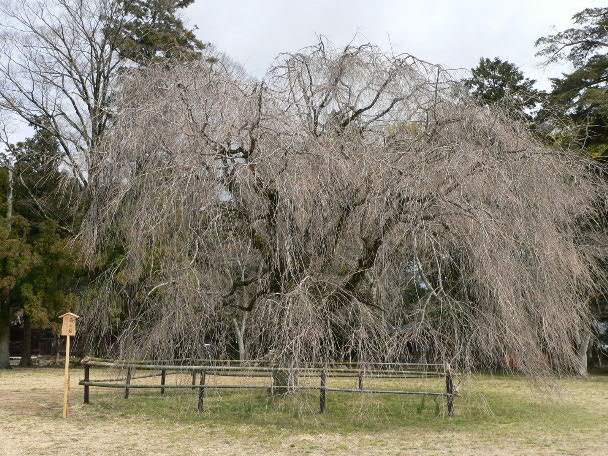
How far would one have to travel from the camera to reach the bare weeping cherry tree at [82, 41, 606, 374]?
273 inches

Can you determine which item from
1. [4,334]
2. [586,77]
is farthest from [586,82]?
[4,334]

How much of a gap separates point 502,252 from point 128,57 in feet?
51.7

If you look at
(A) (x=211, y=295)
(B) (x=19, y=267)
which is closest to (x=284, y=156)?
(A) (x=211, y=295)

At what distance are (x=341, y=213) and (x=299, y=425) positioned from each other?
241 cm

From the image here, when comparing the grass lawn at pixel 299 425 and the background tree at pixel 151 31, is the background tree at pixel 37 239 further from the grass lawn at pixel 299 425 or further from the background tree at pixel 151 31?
the grass lawn at pixel 299 425

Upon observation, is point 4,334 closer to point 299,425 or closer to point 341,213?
point 299,425

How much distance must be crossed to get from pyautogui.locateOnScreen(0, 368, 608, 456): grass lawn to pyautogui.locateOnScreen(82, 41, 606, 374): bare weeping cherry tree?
2.58 ft

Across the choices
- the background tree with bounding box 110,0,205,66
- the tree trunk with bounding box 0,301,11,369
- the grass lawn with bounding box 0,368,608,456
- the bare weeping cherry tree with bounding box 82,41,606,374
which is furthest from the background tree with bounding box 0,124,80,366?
the bare weeping cherry tree with bounding box 82,41,606,374

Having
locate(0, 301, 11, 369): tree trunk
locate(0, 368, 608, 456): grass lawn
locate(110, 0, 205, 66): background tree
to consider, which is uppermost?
locate(110, 0, 205, 66): background tree

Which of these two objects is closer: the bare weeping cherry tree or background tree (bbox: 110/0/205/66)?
the bare weeping cherry tree

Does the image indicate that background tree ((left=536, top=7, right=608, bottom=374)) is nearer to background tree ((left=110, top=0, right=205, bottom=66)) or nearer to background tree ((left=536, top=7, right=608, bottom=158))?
background tree ((left=536, top=7, right=608, bottom=158))

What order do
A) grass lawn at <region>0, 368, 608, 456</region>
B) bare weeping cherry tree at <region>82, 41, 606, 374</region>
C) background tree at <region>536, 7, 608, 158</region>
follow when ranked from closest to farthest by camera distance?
grass lawn at <region>0, 368, 608, 456</region> < bare weeping cherry tree at <region>82, 41, 606, 374</region> < background tree at <region>536, 7, 608, 158</region>

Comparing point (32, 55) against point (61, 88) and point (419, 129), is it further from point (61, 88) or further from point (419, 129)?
point (419, 129)

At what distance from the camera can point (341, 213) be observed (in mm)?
7406
